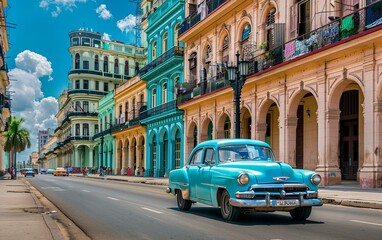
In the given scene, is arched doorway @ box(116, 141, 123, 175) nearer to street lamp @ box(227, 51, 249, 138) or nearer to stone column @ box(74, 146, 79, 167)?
stone column @ box(74, 146, 79, 167)

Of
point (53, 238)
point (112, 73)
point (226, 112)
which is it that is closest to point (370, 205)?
point (53, 238)

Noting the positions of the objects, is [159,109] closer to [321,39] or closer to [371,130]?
[321,39]

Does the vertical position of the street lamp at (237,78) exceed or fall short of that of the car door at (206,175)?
it exceeds it

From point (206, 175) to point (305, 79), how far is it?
1379 cm

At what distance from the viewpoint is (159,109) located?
45.3 metres

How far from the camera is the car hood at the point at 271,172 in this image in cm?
983

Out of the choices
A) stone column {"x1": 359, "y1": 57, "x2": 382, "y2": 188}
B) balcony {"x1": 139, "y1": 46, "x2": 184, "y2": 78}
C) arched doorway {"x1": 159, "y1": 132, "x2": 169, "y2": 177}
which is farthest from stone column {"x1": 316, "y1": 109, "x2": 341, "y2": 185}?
arched doorway {"x1": 159, "y1": 132, "x2": 169, "y2": 177}

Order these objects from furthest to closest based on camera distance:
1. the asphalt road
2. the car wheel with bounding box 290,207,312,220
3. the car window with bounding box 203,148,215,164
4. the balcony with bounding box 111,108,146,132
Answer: the balcony with bounding box 111,108,146,132 → the car window with bounding box 203,148,215,164 → the car wheel with bounding box 290,207,312,220 → the asphalt road

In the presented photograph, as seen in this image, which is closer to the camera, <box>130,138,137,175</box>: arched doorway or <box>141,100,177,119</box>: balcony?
<box>141,100,177,119</box>: balcony

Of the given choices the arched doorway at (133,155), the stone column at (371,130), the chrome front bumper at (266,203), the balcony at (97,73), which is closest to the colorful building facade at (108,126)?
the arched doorway at (133,155)

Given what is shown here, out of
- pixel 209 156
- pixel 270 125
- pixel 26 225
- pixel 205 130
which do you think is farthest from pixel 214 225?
pixel 205 130

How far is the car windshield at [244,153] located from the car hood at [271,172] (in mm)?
758

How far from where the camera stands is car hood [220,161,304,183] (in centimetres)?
983

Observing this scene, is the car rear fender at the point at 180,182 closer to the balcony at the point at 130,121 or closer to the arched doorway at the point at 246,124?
the arched doorway at the point at 246,124
